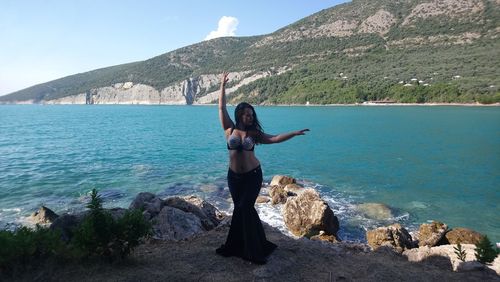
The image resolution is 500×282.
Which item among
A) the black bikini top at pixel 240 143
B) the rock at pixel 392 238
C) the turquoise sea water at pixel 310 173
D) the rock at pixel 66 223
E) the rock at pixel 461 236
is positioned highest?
the black bikini top at pixel 240 143

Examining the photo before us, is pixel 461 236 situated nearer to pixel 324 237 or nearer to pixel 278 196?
pixel 324 237

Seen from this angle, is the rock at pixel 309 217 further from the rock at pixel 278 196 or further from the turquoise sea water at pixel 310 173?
the rock at pixel 278 196

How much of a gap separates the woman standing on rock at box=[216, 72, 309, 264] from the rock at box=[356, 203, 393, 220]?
41.8 feet

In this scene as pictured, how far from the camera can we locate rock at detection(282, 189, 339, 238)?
14.4 meters

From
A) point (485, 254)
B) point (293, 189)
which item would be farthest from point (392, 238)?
point (293, 189)

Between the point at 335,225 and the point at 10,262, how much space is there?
11.8 m

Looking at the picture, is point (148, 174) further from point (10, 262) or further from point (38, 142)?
point (38, 142)

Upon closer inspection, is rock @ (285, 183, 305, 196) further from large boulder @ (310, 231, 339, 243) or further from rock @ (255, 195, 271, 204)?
large boulder @ (310, 231, 339, 243)

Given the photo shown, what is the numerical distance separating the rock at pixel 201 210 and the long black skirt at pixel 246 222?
414 cm

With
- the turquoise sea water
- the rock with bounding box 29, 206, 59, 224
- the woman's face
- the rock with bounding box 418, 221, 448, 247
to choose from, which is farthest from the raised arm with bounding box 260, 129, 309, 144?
the rock with bounding box 29, 206, 59, 224

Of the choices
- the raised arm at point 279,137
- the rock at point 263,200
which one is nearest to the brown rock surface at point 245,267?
the raised arm at point 279,137

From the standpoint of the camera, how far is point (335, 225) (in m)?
15.1

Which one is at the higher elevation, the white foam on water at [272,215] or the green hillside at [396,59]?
the green hillside at [396,59]

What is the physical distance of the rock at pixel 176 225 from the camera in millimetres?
9938
